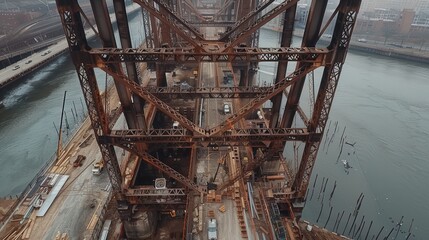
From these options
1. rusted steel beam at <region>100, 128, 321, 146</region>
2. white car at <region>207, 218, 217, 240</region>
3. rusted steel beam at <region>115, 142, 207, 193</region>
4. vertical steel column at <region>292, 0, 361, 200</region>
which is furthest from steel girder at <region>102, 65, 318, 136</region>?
white car at <region>207, 218, 217, 240</region>

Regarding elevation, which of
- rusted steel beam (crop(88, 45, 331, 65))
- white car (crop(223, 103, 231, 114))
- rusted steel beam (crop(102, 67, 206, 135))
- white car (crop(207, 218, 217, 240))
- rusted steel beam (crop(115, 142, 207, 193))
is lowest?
white car (crop(207, 218, 217, 240))

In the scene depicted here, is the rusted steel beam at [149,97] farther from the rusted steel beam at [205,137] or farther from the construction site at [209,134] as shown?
the rusted steel beam at [205,137]

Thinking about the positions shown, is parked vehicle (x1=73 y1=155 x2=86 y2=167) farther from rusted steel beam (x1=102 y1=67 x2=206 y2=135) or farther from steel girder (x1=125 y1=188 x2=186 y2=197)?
rusted steel beam (x1=102 y1=67 x2=206 y2=135)

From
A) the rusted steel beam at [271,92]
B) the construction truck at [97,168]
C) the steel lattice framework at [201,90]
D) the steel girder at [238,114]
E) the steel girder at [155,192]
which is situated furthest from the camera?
the construction truck at [97,168]

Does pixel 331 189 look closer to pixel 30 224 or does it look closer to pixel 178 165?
pixel 178 165

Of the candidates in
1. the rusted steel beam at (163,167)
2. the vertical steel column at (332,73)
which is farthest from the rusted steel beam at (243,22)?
the rusted steel beam at (163,167)

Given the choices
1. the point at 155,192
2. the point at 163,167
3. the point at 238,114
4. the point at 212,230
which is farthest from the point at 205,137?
the point at 155,192
